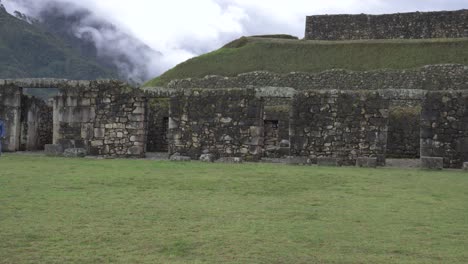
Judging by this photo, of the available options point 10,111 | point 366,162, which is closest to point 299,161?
point 366,162

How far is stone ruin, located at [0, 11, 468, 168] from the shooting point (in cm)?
1956

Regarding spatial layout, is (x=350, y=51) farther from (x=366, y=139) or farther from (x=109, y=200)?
(x=109, y=200)

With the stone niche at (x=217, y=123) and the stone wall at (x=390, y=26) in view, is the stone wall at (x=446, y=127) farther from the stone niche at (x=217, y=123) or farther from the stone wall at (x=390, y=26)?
the stone wall at (x=390, y=26)

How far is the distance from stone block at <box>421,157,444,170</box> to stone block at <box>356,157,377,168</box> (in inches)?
58.8

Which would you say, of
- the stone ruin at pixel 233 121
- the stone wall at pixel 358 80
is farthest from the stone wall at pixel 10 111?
the stone wall at pixel 358 80

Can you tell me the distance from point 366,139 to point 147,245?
579 inches

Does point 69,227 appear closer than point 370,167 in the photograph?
Yes

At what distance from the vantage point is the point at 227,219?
8.02m

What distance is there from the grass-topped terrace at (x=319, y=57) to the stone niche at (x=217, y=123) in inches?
593

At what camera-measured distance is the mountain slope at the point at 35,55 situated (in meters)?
48.8

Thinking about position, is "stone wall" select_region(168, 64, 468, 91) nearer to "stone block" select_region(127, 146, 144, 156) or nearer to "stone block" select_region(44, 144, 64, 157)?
"stone block" select_region(127, 146, 144, 156)

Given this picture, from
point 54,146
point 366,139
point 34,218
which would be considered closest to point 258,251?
point 34,218

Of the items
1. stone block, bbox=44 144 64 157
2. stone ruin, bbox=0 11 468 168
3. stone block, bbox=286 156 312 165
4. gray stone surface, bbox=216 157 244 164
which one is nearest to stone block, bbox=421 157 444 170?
stone ruin, bbox=0 11 468 168

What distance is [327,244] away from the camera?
6621 millimetres
